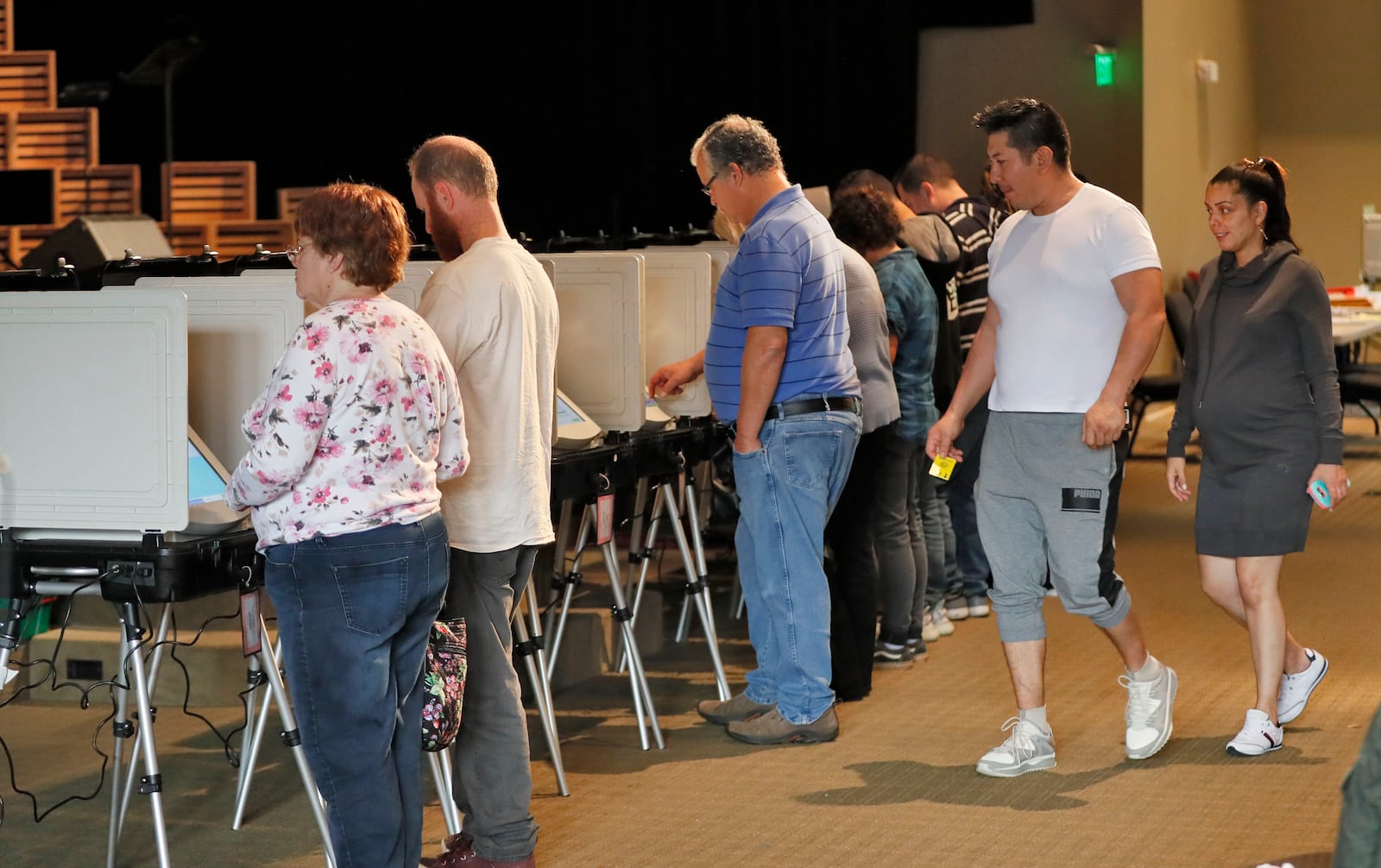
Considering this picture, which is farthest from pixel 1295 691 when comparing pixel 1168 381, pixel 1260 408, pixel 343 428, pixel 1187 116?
pixel 1187 116

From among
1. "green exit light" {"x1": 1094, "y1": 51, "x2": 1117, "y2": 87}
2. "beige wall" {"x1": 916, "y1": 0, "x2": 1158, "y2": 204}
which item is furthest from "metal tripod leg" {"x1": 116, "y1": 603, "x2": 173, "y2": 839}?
"green exit light" {"x1": 1094, "y1": 51, "x2": 1117, "y2": 87}

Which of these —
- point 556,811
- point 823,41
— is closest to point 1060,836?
point 556,811

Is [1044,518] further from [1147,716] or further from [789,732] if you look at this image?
[789,732]

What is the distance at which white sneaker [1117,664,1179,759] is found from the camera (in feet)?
12.3

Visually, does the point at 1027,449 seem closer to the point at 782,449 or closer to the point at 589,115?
the point at 782,449

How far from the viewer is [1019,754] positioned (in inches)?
145

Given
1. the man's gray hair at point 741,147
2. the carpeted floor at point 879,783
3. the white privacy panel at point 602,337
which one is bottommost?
the carpeted floor at point 879,783

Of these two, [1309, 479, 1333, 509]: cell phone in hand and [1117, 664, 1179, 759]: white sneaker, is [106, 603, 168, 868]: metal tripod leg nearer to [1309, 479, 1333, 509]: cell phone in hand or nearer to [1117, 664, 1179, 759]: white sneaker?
[1117, 664, 1179, 759]: white sneaker

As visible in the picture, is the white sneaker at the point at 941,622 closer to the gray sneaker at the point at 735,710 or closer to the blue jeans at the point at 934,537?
the blue jeans at the point at 934,537

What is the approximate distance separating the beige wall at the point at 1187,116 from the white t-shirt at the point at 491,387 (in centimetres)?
754

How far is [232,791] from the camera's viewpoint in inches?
145

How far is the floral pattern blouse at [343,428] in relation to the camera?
8.04 ft

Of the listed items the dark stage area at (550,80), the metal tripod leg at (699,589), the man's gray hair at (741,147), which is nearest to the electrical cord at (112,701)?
the metal tripod leg at (699,589)

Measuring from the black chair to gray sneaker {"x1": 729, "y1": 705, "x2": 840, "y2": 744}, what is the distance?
5239 mm
